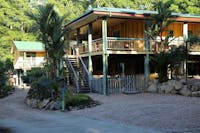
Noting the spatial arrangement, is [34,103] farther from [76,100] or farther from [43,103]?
[76,100]

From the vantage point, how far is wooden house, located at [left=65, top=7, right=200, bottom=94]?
23.8 m

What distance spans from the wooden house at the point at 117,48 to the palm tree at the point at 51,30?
1.47m

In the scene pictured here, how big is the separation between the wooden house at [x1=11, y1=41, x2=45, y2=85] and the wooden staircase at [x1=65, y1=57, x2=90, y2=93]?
49.8ft

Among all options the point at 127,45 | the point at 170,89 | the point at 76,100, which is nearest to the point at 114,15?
the point at 127,45

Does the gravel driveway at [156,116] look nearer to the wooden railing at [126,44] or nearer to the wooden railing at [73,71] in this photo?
the wooden railing at [73,71]

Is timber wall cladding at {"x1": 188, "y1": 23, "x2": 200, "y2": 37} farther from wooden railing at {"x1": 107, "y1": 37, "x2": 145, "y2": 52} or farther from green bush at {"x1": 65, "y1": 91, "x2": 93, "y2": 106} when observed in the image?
green bush at {"x1": 65, "y1": 91, "x2": 93, "y2": 106}

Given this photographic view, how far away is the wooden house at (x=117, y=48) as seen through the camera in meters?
23.8

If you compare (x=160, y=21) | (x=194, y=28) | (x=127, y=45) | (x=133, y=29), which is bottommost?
(x=127, y=45)

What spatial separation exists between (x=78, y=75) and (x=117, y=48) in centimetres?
411

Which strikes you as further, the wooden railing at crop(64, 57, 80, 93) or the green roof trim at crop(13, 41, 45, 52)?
the green roof trim at crop(13, 41, 45, 52)

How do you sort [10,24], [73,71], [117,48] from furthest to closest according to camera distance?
[10,24] → [73,71] → [117,48]

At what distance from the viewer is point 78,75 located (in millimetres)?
26562

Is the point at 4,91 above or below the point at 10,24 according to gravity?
below

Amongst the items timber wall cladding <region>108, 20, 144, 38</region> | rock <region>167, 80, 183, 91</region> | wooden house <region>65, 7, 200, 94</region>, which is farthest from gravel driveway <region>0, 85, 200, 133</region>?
timber wall cladding <region>108, 20, 144, 38</region>
